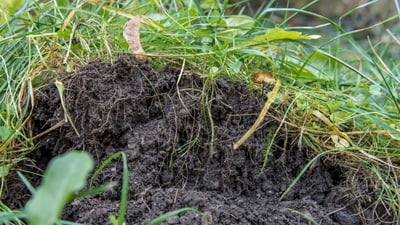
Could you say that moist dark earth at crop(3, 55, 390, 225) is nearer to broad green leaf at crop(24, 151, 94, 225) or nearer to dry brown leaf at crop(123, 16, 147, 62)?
dry brown leaf at crop(123, 16, 147, 62)

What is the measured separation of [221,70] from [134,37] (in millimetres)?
296

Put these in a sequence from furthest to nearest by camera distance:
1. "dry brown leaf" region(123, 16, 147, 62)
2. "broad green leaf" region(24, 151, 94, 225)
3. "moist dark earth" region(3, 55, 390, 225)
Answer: "dry brown leaf" region(123, 16, 147, 62) → "moist dark earth" region(3, 55, 390, 225) → "broad green leaf" region(24, 151, 94, 225)

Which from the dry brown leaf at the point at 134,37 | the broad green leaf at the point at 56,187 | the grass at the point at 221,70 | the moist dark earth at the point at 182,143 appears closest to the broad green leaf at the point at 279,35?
the grass at the point at 221,70

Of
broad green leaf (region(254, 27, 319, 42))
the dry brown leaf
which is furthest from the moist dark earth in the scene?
broad green leaf (region(254, 27, 319, 42))

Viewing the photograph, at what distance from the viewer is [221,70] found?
1.76m

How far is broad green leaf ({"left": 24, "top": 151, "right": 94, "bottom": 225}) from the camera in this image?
0.77 meters

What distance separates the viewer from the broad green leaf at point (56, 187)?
2.52ft

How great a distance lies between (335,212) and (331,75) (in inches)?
28.1

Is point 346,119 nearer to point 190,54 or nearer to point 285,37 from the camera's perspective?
point 285,37

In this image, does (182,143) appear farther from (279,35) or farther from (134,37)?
(279,35)

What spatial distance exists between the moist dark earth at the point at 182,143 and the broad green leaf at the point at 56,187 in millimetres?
711

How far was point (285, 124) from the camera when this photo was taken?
5.66 ft

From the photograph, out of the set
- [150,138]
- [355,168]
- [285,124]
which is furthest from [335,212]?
[150,138]

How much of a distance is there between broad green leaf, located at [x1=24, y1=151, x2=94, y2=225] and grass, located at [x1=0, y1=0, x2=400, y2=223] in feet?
2.68
